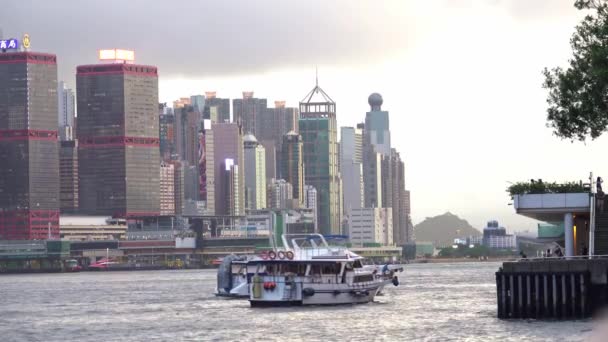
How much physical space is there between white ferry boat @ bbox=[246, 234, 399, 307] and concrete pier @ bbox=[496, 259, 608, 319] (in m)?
37.9

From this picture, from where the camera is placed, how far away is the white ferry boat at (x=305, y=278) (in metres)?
127

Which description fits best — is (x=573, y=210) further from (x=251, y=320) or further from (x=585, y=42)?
(x=251, y=320)

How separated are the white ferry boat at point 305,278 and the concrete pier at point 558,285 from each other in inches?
1493

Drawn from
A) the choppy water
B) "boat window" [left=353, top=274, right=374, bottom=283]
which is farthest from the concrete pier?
"boat window" [left=353, top=274, right=374, bottom=283]

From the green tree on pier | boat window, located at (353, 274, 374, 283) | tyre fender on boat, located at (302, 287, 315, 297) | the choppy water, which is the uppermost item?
the green tree on pier

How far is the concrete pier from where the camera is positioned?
86.4 meters

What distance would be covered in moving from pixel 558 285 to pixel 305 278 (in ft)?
138

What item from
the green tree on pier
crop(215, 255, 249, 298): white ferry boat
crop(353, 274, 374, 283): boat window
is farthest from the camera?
crop(215, 255, 249, 298): white ferry boat

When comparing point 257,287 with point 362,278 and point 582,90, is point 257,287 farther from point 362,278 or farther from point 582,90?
point 582,90

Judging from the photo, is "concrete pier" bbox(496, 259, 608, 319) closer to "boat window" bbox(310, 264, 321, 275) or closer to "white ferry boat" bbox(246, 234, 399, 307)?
"boat window" bbox(310, 264, 321, 275)

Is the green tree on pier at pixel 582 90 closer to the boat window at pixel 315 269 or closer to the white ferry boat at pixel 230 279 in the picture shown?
the boat window at pixel 315 269

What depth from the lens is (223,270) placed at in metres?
162

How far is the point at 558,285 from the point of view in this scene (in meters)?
87.7

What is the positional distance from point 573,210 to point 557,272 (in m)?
10.0
